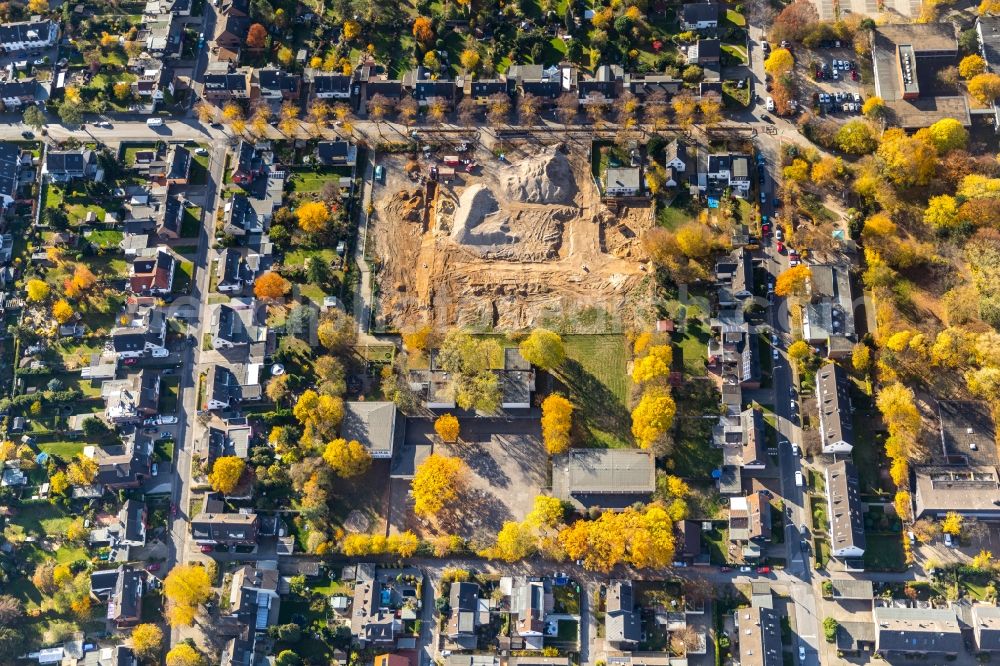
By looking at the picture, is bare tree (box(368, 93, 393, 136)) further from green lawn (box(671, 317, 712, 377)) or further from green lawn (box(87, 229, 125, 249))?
green lawn (box(671, 317, 712, 377))

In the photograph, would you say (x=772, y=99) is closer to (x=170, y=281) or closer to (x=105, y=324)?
(x=170, y=281)

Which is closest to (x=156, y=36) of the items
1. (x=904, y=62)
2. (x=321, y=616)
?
(x=321, y=616)

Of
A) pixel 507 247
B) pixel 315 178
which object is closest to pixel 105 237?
pixel 315 178

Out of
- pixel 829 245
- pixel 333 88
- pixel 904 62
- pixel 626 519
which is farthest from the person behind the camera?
pixel 333 88

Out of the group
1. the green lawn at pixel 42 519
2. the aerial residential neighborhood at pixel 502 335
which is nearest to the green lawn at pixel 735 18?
the aerial residential neighborhood at pixel 502 335

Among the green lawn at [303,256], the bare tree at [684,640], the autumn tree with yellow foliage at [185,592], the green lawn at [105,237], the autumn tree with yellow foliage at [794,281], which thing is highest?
the green lawn at [105,237]

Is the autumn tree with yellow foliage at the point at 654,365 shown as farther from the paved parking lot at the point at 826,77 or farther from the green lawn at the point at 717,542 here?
the paved parking lot at the point at 826,77
